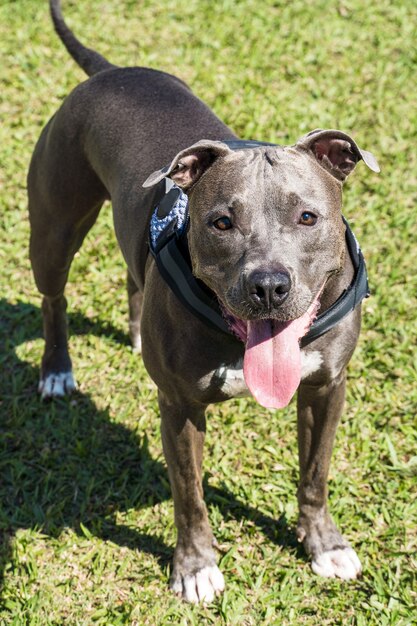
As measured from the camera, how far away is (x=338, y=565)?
449cm

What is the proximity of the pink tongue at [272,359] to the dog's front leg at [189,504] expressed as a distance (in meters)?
0.59

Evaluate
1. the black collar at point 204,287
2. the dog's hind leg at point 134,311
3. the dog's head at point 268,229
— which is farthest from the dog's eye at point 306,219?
the dog's hind leg at point 134,311

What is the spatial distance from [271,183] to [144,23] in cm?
573

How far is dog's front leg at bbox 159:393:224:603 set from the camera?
4090 mm

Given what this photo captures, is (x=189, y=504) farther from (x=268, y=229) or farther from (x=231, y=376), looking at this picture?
(x=268, y=229)

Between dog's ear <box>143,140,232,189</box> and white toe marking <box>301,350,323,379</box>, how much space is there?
894 mm

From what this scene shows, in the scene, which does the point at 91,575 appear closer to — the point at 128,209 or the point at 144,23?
the point at 128,209

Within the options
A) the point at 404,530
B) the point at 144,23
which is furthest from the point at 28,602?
the point at 144,23

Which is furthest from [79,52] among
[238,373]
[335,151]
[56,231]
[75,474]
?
[238,373]

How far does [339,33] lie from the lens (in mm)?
8367

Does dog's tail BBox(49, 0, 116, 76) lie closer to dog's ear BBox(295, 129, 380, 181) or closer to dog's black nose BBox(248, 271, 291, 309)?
dog's ear BBox(295, 129, 380, 181)

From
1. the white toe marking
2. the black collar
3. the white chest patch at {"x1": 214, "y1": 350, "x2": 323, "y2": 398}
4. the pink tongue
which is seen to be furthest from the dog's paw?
the pink tongue

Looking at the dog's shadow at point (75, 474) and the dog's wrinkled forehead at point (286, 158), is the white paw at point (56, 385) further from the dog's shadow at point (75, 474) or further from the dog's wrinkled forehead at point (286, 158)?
the dog's wrinkled forehead at point (286, 158)

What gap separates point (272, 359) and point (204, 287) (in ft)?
1.51
